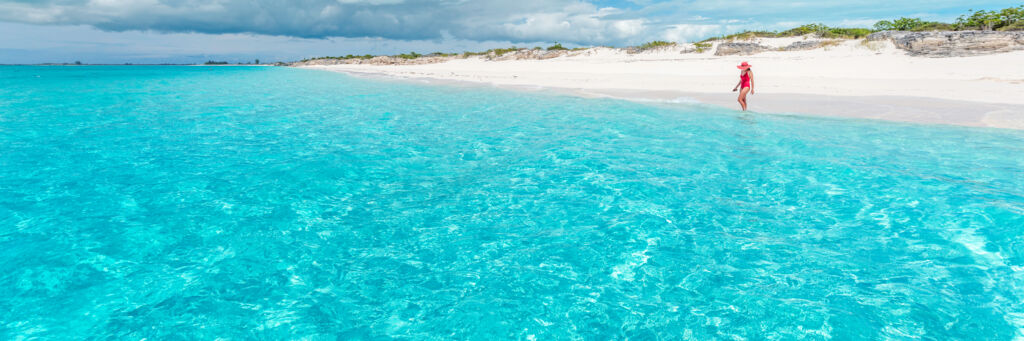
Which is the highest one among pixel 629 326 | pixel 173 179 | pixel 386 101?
pixel 386 101

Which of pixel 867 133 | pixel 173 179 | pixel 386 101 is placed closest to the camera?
pixel 173 179

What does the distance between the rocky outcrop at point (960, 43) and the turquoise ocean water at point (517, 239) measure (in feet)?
88.0

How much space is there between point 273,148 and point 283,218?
6309 millimetres

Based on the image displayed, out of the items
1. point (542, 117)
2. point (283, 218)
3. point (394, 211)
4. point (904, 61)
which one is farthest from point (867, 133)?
point (904, 61)

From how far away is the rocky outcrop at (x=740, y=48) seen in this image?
4584 centimetres

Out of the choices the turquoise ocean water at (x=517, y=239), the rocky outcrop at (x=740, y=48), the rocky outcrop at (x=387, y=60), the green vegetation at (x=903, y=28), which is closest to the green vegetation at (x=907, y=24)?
the green vegetation at (x=903, y=28)

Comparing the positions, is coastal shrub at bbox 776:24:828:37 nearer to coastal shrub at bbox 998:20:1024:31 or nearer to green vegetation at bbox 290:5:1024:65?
green vegetation at bbox 290:5:1024:65

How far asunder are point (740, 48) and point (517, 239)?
4762 cm

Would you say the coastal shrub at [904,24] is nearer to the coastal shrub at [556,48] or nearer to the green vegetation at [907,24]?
the green vegetation at [907,24]

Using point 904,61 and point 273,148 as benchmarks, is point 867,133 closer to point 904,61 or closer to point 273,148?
point 273,148

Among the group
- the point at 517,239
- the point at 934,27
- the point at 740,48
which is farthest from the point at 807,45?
the point at 517,239

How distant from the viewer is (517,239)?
664 centimetres

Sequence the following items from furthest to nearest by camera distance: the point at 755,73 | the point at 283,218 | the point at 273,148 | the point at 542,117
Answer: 1. the point at 755,73
2. the point at 542,117
3. the point at 273,148
4. the point at 283,218

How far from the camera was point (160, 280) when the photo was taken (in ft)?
17.9
